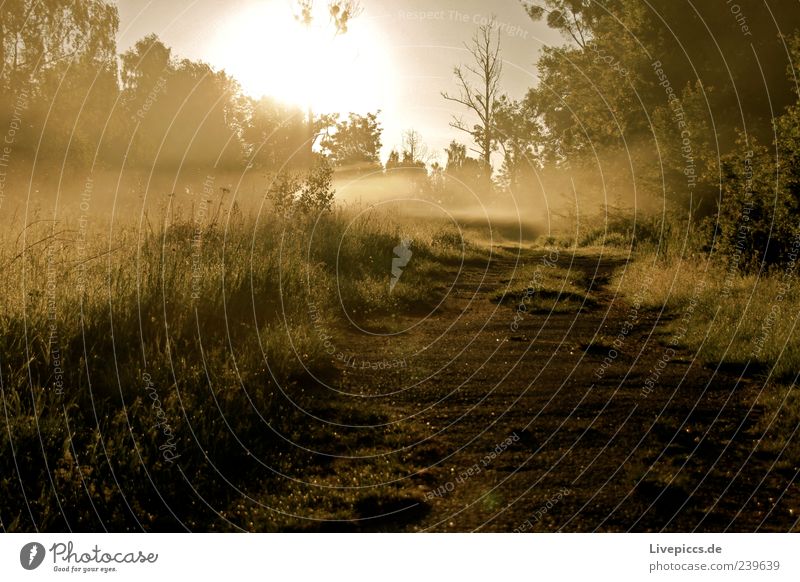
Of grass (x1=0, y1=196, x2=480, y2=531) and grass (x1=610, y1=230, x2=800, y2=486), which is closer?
grass (x1=0, y1=196, x2=480, y2=531)

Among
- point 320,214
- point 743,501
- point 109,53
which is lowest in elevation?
point 743,501

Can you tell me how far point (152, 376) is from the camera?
→ 18.8ft

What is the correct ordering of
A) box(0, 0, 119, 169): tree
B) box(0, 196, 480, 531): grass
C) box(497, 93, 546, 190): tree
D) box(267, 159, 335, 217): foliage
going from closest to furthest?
1. box(0, 196, 480, 531): grass
2. box(267, 159, 335, 217): foliage
3. box(0, 0, 119, 169): tree
4. box(497, 93, 546, 190): tree

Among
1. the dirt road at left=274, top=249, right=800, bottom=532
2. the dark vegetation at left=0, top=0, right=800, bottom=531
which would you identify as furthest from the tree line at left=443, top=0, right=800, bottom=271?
the dirt road at left=274, top=249, right=800, bottom=532

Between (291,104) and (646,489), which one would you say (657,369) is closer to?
(646,489)

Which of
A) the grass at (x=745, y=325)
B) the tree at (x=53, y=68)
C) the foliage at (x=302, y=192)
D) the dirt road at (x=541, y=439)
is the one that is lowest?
the dirt road at (x=541, y=439)

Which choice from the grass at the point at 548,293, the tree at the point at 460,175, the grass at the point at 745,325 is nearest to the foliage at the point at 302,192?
the grass at the point at 548,293

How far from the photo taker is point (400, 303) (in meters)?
11.8

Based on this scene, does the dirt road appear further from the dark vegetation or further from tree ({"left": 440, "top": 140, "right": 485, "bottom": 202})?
tree ({"left": 440, "top": 140, "right": 485, "bottom": 202})

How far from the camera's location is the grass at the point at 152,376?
4.14 m

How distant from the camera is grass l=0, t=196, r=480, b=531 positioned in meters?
4.14

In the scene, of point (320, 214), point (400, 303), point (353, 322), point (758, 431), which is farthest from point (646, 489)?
point (320, 214)

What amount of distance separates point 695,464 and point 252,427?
11.7 feet

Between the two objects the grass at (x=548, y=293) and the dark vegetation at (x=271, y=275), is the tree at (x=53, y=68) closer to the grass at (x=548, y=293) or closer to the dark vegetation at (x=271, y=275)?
the dark vegetation at (x=271, y=275)
